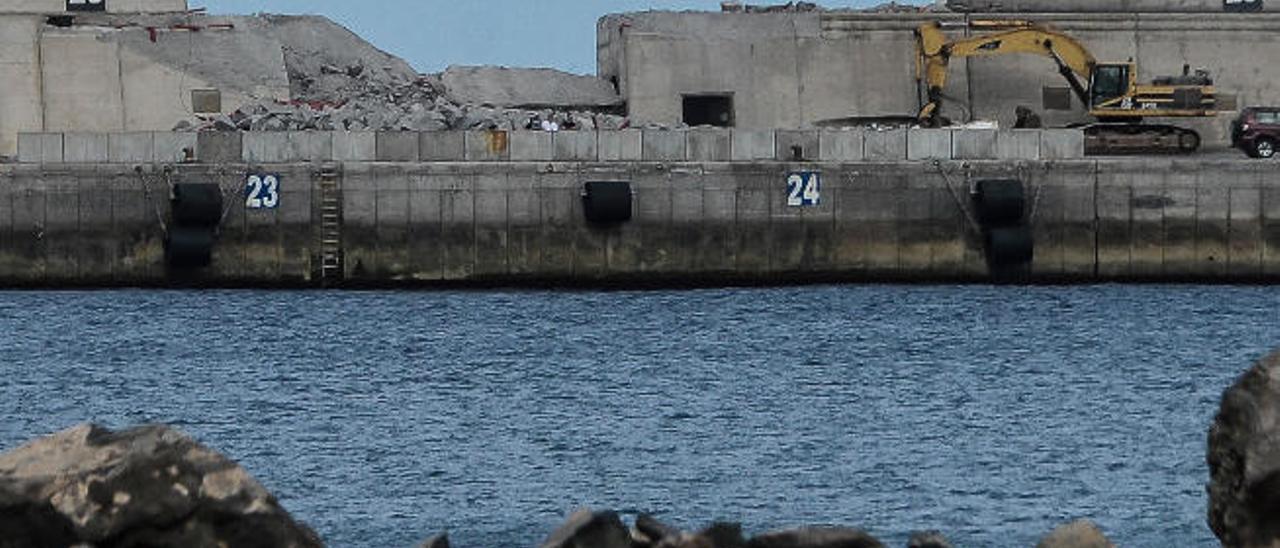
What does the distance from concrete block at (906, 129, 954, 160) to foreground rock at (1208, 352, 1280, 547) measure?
42889 mm

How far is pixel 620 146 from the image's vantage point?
64.3 m

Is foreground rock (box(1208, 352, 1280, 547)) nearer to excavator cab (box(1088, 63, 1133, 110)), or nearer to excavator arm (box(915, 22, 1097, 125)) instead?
excavator arm (box(915, 22, 1097, 125))

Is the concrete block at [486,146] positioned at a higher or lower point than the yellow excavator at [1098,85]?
lower

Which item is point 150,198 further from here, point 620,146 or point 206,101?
point 206,101

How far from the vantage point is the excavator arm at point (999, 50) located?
75688 mm

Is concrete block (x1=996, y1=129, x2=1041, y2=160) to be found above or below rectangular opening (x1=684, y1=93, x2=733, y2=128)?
below

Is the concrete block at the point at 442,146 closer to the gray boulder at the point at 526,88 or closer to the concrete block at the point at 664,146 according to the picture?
the concrete block at the point at 664,146

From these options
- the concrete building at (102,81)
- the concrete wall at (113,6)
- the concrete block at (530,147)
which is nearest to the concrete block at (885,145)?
the concrete block at (530,147)

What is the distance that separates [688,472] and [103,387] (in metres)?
12.5

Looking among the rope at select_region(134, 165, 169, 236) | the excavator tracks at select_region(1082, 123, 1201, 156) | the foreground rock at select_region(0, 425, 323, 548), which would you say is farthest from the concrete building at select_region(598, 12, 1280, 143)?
the foreground rock at select_region(0, 425, 323, 548)

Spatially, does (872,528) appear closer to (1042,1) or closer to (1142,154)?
(1142,154)

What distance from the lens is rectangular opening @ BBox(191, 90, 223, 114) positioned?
72.4 m

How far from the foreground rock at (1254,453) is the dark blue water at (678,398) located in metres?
8.04

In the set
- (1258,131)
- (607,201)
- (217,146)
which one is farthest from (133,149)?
(1258,131)
